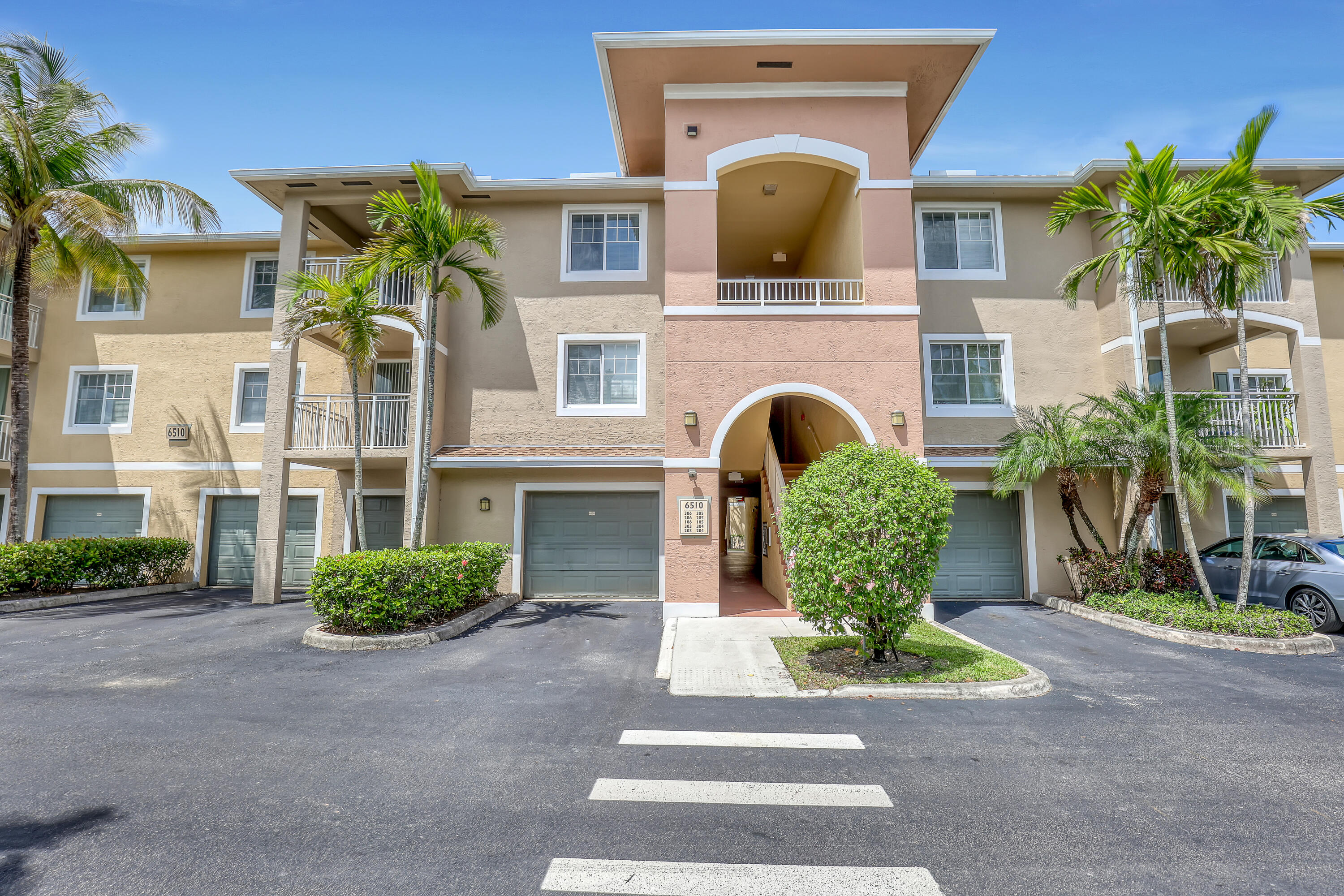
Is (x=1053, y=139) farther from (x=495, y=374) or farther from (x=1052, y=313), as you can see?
(x=495, y=374)

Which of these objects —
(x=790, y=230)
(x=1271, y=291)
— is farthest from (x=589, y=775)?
(x=1271, y=291)

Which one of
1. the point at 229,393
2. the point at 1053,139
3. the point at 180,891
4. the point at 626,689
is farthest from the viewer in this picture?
the point at 229,393

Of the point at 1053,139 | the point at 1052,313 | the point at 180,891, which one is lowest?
the point at 180,891

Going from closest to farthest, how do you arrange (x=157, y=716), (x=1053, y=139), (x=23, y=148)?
(x=157, y=716) → (x=23, y=148) → (x=1053, y=139)

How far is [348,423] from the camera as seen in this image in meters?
13.7

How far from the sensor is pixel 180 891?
126 inches

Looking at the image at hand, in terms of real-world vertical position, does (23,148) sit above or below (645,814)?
above

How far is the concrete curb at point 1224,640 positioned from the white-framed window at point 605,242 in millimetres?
10615

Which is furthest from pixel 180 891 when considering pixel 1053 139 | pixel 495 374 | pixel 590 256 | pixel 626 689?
pixel 1053 139

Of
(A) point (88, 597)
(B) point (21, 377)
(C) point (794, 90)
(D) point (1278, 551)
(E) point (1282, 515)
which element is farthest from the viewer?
(E) point (1282, 515)

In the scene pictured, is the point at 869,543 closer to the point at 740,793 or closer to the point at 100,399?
the point at 740,793

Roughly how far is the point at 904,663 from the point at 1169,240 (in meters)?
7.60

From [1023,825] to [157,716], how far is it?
707 cm

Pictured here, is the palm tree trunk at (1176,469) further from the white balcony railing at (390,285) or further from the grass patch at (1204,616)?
the white balcony railing at (390,285)
